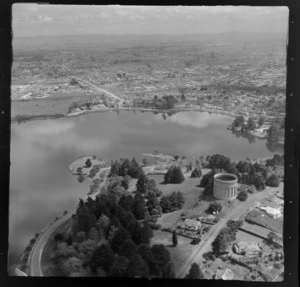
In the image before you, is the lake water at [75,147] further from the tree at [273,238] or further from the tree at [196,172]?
the tree at [273,238]

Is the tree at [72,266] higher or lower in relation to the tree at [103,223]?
lower

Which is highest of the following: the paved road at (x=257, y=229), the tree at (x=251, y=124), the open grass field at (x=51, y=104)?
the open grass field at (x=51, y=104)

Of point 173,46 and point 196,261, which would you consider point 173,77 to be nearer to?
point 173,46

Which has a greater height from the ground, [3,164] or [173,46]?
[173,46]

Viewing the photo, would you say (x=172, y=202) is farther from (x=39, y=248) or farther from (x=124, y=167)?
(x=39, y=248)

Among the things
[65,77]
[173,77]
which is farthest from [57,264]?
[173,77]

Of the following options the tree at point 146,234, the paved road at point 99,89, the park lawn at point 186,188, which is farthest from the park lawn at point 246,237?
the paved road at point 99,89
